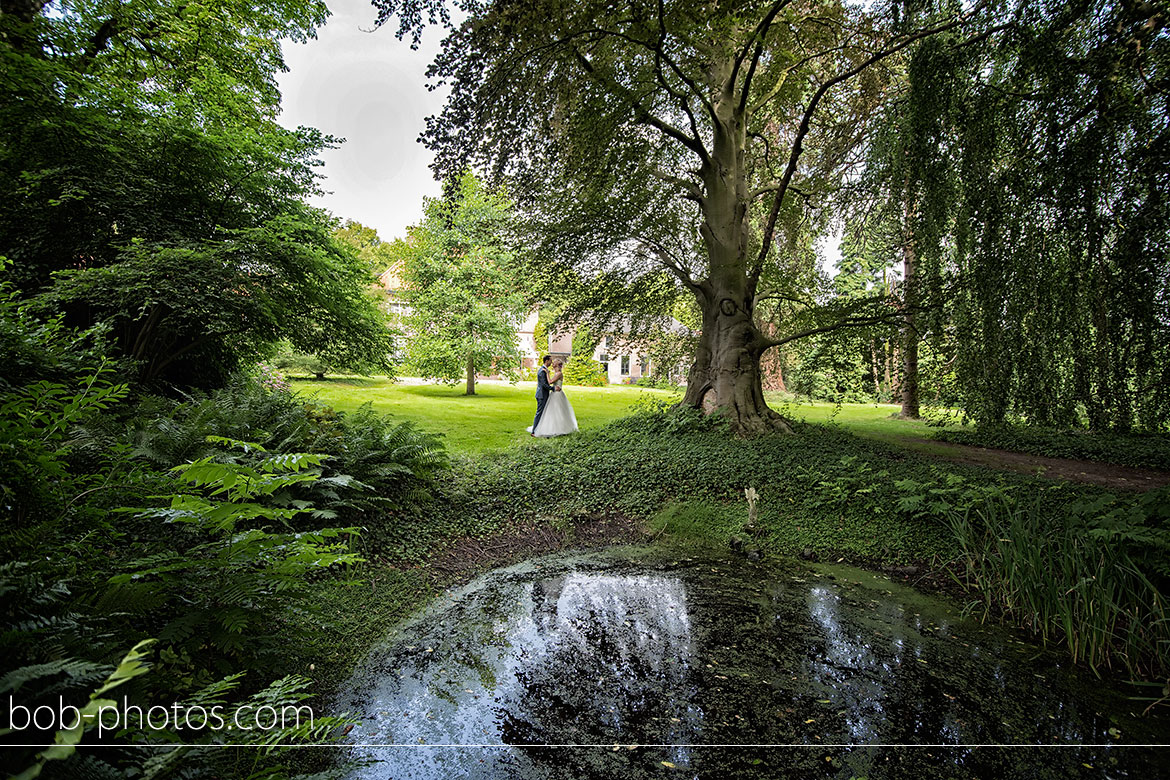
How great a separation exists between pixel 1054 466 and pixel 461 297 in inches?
649

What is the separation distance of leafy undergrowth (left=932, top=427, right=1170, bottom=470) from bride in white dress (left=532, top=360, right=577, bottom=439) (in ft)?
25.0

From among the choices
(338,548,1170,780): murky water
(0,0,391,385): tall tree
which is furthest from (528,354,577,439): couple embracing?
(338,548,1170,780): murky water

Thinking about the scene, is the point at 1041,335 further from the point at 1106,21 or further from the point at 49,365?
the point at 49,365

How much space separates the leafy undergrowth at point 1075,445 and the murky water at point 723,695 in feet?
17.9

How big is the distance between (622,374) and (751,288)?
3275 centimetres

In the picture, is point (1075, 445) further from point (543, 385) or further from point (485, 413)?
point (485, 413)

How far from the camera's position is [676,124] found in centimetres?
1048

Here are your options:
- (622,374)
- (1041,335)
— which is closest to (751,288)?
(1041,335)

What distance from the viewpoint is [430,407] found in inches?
554

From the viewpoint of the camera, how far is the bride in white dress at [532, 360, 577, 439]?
10789 mm

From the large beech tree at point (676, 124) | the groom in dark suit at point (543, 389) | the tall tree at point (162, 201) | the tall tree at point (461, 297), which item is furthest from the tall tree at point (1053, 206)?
the tall tree at point (461, 297)

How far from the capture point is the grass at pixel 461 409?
1010cm

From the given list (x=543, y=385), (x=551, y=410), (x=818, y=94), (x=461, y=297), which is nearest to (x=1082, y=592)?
(x=818, y=94)

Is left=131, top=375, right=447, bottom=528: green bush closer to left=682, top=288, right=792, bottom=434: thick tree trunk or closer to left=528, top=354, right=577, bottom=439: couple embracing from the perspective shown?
left=528, top=354, right=577, bottom=439: couple embracing
